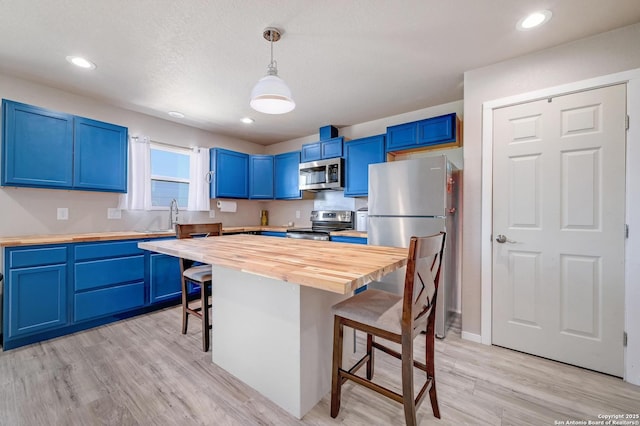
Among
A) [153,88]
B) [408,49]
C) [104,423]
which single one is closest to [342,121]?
[408,49]

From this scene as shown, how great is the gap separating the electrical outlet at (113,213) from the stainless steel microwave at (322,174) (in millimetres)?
2408

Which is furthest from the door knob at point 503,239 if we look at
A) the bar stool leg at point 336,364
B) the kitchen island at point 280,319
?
the bar stool leg at point 336,364

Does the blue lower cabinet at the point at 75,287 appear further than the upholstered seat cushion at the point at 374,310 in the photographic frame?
Yes

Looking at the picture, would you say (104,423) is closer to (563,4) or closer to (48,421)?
(48,421)

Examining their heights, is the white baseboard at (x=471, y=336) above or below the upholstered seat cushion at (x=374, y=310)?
below

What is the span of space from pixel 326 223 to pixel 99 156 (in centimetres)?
293

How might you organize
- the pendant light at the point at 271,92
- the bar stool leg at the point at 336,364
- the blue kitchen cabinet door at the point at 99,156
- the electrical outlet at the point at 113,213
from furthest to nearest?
the electrical outlet at the point at 113,213
the blue kitchen cabinet door at the point at 99,156
the pendant light at the point at 271,92
the bar stool leg at the point at 336,364

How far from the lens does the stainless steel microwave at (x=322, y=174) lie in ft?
12.4

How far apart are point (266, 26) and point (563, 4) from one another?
1.89 m

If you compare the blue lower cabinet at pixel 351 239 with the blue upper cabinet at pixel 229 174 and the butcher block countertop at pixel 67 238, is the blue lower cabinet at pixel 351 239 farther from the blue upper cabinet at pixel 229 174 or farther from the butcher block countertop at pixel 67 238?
the blue upper cabinet at pixel 229 174

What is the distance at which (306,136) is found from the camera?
14.9 feet

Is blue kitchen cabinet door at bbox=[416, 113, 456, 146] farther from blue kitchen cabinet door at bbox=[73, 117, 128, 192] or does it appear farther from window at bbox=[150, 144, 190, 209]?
blue kitchen cabinet door at bbox=[73, 117, 128, 192]

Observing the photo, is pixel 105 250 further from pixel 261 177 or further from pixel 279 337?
pixel 261 177

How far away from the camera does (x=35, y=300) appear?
7.49 feet
